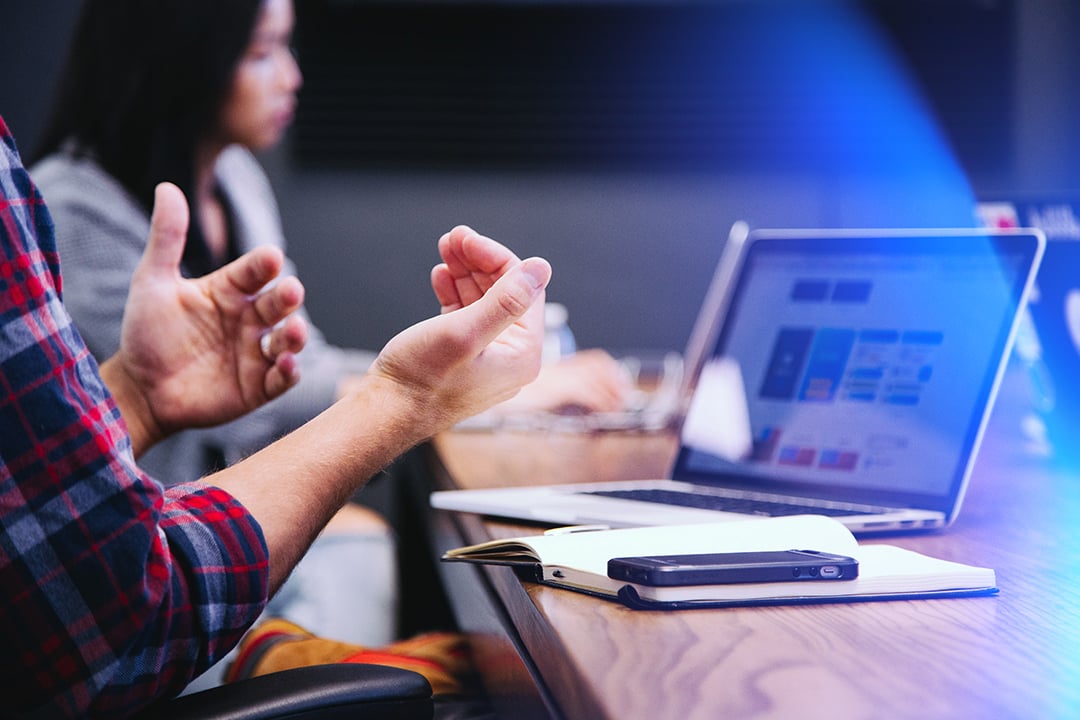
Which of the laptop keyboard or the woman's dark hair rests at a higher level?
the woman's dark hair

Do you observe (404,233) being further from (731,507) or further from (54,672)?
(54,672)

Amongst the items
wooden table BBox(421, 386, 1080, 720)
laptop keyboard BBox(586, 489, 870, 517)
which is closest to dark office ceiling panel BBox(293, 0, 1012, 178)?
laptop keyboard BBox(586, 489, 870, 517)

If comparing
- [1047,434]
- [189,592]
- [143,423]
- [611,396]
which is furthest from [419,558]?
[189,592]

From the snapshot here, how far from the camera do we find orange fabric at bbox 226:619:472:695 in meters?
1.03

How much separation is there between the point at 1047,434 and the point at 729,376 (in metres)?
0.44

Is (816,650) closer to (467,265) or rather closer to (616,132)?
(467,265)

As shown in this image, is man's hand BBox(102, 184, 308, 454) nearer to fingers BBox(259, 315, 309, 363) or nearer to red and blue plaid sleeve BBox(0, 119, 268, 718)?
fingers BBox(259, 315, 309, 363)

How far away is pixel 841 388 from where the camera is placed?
3.98ft

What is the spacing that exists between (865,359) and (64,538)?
836 millimetres

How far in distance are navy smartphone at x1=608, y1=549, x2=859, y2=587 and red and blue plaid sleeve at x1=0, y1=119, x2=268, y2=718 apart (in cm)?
30

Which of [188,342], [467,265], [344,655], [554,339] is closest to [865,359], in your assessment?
[467,265]

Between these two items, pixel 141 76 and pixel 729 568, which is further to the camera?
pixel 141 76

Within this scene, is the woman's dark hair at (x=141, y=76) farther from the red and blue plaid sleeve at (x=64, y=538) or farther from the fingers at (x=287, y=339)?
the red and blue plaid sleeve at (x=64, y=538)

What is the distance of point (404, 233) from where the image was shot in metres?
3.61
